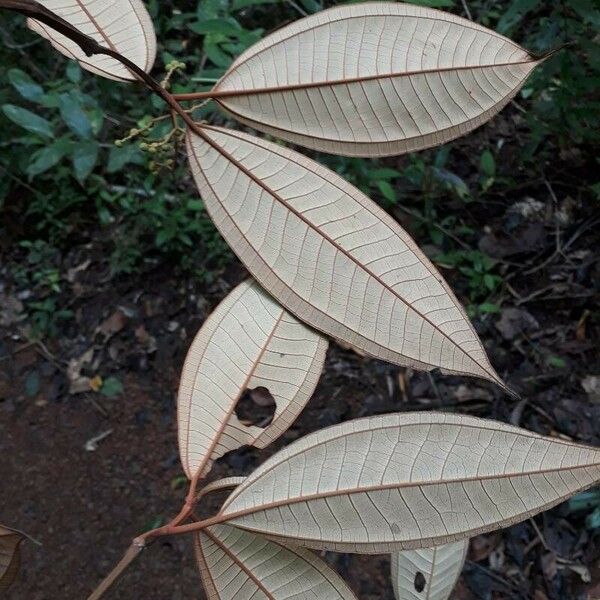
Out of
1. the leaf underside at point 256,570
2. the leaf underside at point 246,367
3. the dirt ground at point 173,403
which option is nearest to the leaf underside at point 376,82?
the leaf underside at point 246,367

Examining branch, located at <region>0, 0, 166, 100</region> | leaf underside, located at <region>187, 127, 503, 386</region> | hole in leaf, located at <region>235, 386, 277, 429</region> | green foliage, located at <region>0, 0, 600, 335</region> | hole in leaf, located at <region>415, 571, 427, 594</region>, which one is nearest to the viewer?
branch, located at <region>0, 0, 166, 100</region>

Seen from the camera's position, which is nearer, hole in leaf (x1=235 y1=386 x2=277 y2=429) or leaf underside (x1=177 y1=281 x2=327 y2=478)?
leaf underside (x1=177 y1=281 x2=327 y2=478)

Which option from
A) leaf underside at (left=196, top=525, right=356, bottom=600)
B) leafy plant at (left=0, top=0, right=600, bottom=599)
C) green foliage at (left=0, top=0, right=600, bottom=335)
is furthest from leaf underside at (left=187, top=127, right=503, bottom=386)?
green foliage at (left=0, top=0, right=600, bottom=335)

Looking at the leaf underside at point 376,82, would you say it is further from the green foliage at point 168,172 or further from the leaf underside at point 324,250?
the green foliage at point 168,172

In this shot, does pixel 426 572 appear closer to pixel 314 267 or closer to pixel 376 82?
pixel 314 267

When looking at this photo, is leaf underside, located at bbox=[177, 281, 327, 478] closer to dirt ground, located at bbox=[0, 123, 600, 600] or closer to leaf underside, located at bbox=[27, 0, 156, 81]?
leaf underside, located at bbox=[27, 0, 156, 81]

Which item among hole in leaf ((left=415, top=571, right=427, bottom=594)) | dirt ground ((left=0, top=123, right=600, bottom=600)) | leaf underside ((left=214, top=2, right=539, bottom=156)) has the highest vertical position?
leaf underside ((left=214, top=2, right=539, bottom=156))
